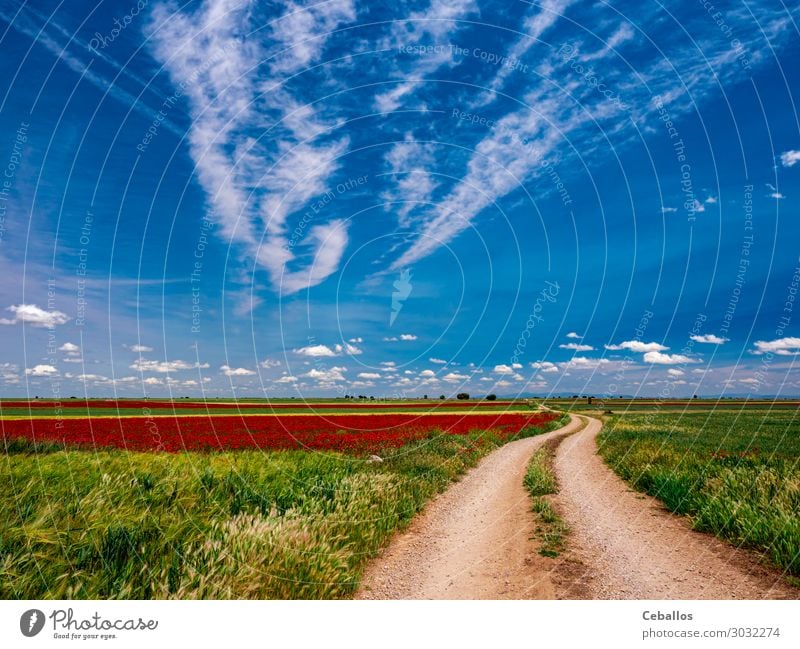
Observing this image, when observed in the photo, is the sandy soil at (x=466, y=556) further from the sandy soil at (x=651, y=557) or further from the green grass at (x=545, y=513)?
the sandy soil at (x=651, y=557)

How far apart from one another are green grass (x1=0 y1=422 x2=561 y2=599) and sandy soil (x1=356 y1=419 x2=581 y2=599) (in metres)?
0.53

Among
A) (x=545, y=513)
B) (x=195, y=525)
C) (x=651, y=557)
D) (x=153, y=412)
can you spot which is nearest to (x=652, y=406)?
(x=153, y=412)

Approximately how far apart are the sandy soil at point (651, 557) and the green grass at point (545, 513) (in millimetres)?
317

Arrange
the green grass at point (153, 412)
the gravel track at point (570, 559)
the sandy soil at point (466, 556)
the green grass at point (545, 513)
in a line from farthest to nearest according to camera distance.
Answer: the green grass at point (153, 412)
the green grass at point (545, 513)
the sandy soil at point (466, 556)
the gravel track at point (570, 559)

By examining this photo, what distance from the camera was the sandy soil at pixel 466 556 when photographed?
745 centimetres

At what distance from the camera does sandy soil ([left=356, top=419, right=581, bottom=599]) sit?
7.45 m

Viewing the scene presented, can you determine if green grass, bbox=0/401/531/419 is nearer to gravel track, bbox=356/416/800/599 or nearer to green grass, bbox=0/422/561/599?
green grass, bbox=0/422/561/599

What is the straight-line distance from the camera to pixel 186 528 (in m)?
7.73

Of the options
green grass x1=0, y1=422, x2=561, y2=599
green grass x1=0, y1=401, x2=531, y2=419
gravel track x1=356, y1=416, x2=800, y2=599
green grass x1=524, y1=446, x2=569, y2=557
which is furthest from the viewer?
green grass x1=0, y1=401, x2=531, y2=419

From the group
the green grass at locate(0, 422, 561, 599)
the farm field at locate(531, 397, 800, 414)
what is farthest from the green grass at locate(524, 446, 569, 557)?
the farm field at locate(531, 397, 800, 414)

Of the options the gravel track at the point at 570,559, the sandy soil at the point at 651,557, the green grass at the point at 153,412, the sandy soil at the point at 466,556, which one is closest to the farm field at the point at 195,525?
the sandy soil at the point at 466,556
